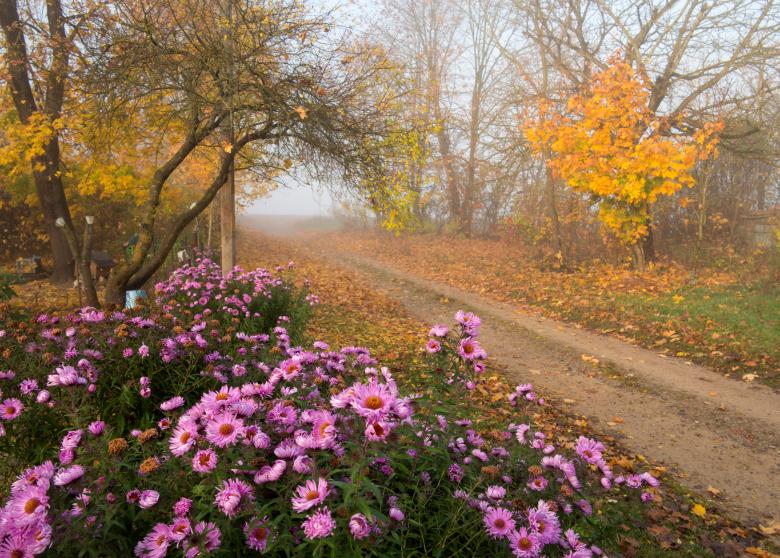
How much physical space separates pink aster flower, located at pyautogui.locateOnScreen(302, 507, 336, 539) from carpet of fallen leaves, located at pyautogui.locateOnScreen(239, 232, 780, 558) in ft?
4.34

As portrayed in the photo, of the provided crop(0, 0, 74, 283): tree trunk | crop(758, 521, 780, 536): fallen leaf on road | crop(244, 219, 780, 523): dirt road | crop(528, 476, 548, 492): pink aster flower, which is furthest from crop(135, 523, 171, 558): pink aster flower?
crop(0, 0, 74, 283): tree trunk

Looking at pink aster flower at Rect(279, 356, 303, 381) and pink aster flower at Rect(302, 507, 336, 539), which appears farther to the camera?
pink aster flower at Rect(279, 356, 303, 381)

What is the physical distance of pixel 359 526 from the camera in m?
1.51

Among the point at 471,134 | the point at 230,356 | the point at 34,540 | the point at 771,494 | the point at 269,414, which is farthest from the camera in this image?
the point at 471,134

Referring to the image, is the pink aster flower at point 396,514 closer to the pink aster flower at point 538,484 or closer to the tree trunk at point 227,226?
the pink aster flower at point 538,484

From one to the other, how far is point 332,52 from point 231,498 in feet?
20.3

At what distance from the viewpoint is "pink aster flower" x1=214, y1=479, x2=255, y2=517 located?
1587 millimetres

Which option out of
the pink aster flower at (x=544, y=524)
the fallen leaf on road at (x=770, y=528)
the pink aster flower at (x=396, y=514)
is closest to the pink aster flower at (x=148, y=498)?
the pink aster flower at (x=396, y=514)

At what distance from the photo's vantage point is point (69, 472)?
5.35 feet

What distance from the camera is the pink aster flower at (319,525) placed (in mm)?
1503

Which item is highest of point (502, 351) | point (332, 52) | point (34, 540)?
point (332, 52)

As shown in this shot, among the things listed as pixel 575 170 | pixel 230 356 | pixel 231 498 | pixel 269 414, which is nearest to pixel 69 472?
pixel 231 498

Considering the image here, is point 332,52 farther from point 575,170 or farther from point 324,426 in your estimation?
point 575,170

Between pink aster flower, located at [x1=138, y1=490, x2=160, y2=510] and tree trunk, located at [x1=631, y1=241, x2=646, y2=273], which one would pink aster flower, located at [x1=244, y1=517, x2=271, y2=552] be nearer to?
pink aster flower, located at [x1=138, y1=490, x2=160, y2=510]
